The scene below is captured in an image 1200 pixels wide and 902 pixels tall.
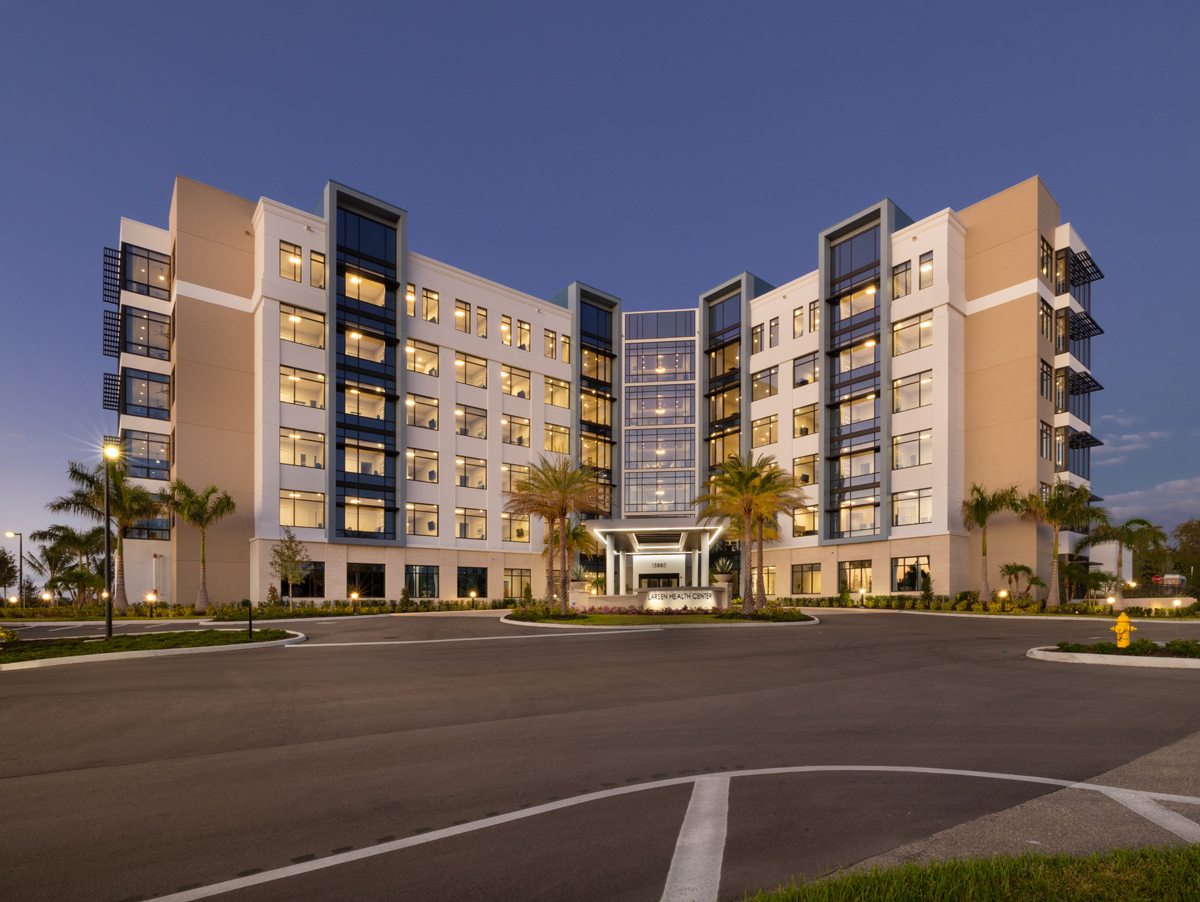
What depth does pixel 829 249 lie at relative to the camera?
6172 cm

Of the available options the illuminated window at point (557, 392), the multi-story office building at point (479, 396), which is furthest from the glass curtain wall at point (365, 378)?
the illuminated window at point (557, 392)

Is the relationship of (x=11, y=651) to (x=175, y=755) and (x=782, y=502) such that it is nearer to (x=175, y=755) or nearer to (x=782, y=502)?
(x=175, y=755)

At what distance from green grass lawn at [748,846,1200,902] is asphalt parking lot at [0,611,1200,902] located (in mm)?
611

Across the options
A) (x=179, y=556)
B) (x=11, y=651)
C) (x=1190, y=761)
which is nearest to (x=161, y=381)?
(x=179, y=556)

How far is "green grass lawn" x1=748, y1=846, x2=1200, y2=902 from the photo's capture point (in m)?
4.12

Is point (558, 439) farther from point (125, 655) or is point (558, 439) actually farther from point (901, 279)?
point (125, 655)

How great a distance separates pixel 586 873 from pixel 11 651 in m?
21.6

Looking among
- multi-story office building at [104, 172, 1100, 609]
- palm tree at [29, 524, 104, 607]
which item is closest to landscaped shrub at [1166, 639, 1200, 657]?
multi-story office building at [104, 172, 1100, 609]

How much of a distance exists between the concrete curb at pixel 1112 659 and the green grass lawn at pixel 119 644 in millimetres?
22769

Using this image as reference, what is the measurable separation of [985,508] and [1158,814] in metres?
47.8

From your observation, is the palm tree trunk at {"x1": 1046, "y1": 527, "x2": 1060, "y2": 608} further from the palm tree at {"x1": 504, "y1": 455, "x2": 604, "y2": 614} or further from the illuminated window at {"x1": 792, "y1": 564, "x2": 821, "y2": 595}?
the palm tree at {"x1": 504, "y1": 455, "x2": 604, "y2": 614}

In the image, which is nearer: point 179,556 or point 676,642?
point 676,642

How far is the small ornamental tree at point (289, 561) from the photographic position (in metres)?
44.5

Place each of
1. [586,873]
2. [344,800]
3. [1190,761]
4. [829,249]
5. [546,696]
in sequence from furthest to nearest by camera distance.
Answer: [829,249]
[546,696]
[1190,761]
[344,800]
[586,873]
